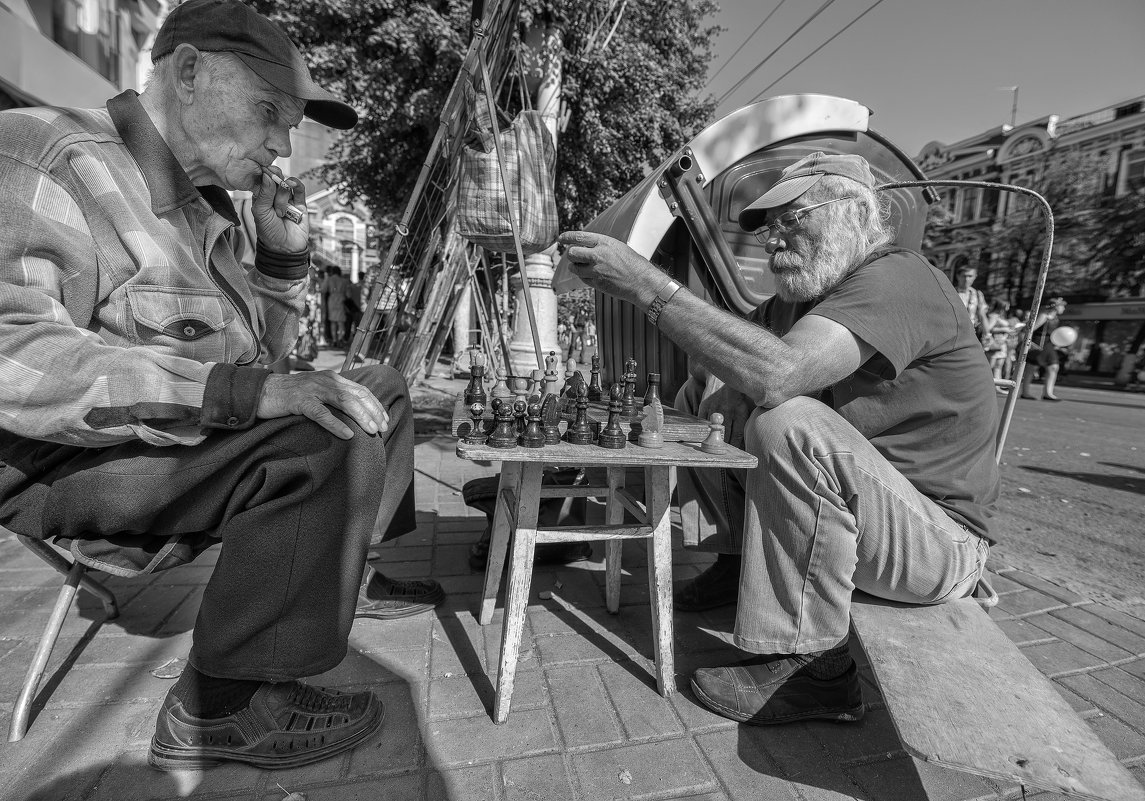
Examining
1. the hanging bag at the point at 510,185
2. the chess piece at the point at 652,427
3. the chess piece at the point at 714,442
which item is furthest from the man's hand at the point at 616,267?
the hanging bag at the point at 510,185

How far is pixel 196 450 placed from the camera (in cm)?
138

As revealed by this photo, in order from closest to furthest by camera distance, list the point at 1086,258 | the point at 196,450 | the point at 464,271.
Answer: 1. the point at 196,450
2. the point at 464,271
3. the point at 1086,258

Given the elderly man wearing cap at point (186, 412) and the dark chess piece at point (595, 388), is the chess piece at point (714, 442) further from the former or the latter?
the dark chess piece at point (595, 388)

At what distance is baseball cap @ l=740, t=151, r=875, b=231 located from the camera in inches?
75.7

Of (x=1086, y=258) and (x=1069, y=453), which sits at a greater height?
(x=1086, y=258)

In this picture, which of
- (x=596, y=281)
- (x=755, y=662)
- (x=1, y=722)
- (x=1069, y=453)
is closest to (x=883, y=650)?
→ (x=755, y=662)

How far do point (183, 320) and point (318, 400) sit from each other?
1.51 ft

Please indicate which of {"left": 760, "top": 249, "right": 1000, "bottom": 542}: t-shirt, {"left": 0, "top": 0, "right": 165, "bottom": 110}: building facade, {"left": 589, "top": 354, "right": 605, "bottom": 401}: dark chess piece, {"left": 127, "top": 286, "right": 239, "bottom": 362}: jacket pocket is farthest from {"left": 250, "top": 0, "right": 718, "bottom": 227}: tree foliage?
{"left": 127, "top": 286, "right": 239, "bottom": 362}: jacket pocket

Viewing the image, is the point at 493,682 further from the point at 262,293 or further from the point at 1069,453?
the point at 1069,453

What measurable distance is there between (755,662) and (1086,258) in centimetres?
3089

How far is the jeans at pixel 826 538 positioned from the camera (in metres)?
1.54

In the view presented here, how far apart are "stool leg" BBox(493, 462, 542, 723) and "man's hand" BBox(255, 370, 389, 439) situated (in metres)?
0.49

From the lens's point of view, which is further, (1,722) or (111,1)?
(111,1)

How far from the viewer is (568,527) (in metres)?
1.79
